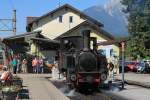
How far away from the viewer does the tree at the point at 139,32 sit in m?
Result: 80.1

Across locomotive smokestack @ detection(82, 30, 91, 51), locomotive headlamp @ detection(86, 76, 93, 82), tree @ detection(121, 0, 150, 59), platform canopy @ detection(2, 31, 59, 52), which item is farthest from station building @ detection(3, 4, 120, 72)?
locomotive headlamp @ detection(86, 76, 93, 82)

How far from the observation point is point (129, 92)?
30.0 metres

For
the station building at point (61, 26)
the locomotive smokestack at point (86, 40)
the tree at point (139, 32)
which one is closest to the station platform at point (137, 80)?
the locomotive smokestack at point (86, 40)

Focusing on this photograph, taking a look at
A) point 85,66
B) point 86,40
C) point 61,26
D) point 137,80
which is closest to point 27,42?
point 137,80

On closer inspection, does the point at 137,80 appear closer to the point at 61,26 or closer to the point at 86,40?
the point at 86,40

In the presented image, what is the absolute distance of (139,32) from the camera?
8106 centimetres

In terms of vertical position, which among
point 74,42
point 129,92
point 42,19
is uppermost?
point 42,19

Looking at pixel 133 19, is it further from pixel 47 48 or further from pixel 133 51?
pixel 47 48

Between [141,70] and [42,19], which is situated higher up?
[42,19]

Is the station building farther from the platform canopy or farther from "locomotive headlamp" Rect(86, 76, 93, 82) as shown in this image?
"locomotive headlamp" Rect(86, 76, 93, 82)

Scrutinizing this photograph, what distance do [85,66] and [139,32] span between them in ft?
171

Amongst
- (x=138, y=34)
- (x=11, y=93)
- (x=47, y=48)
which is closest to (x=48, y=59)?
(x=47, y=48)

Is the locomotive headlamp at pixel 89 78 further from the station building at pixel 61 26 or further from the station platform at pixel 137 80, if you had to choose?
the station building at pixel 61 26

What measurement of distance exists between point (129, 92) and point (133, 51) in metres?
53.7
